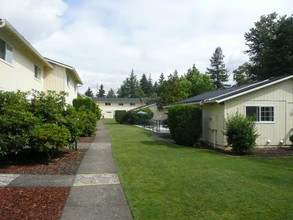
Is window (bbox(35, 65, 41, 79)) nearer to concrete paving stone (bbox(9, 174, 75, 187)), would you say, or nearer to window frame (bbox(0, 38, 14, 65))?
window frame (bbox(0, 38, 14, 65))

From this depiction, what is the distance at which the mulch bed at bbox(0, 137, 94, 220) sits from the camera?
19.2ft

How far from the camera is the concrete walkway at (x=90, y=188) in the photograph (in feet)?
19.4

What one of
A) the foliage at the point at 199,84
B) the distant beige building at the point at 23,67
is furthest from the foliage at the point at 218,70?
the distant beige building at the point at 23,67

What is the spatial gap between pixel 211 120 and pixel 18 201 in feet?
43.2

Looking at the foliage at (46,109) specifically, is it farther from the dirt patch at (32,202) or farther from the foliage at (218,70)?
the foliage at (218,70)

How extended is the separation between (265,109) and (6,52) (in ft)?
44.3

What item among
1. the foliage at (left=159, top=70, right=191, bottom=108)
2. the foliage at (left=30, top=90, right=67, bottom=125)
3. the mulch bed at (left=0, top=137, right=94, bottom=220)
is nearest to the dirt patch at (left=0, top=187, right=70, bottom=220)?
the mulch bed at (left=0, top=137, right=94, bottom=220)

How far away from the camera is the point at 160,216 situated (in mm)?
5750

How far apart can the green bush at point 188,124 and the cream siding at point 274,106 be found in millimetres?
1974

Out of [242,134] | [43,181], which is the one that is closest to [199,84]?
[242,134]

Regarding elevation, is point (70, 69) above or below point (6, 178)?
above

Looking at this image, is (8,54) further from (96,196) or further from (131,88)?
(131,88)

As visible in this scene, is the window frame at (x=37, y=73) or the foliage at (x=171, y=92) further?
the foliage at (x=171, y=92)

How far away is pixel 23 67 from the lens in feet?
58.8
